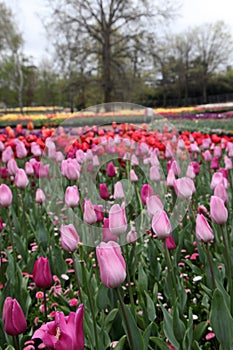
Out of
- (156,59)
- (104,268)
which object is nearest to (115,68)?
(156,59)

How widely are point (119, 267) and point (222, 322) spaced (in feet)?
1.19

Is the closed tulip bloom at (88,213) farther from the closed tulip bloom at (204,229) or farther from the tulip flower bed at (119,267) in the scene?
the closed tulip bloom at (204,229)

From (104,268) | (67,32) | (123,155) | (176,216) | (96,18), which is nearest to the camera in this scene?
(104,268)

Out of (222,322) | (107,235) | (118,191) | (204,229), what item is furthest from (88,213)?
(222,322)

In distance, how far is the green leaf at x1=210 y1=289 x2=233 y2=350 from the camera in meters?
1.13

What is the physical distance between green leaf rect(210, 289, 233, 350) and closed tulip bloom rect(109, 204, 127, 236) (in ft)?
1.05

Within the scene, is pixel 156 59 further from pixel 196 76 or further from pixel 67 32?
pixel 196 76

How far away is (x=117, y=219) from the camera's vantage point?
47.8 inches

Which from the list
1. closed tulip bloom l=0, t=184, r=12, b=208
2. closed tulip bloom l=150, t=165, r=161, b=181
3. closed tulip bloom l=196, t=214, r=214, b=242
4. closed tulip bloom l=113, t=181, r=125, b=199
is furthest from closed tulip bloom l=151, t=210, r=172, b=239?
closed tulip bloom l=0, t=184, r=12, b=208

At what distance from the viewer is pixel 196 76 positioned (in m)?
46.4

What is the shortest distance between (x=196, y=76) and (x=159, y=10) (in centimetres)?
2415

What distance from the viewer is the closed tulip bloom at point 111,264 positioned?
984 millimetres

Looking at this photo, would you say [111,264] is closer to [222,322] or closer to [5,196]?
[222,322]

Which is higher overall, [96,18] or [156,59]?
[96,18]
